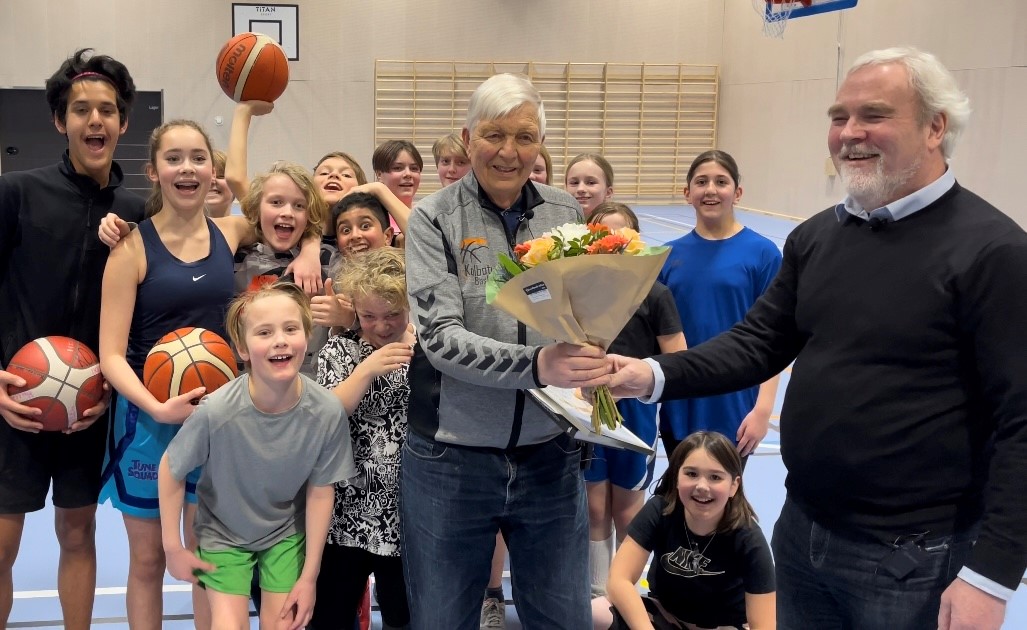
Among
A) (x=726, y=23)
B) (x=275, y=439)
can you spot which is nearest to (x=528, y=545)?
(x=275, y=439)

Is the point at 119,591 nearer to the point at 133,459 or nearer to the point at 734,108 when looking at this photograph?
the point at 133,459

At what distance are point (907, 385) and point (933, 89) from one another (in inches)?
26.7

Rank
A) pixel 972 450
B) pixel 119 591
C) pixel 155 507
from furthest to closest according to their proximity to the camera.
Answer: pixel 119 591, pixel 155 507, pixel 972 450

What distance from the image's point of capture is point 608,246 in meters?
2.07

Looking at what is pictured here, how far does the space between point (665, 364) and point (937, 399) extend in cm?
70

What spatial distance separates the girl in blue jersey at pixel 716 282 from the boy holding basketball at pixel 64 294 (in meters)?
2.26

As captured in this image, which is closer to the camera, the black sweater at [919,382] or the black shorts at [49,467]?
the black sweater at [919,382]

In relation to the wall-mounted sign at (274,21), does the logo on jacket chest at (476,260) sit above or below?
below

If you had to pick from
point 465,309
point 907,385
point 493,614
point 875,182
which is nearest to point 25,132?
point 493,614

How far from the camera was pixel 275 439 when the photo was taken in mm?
2789

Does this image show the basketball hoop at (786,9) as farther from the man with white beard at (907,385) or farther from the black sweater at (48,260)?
the black sweater at (48,260)

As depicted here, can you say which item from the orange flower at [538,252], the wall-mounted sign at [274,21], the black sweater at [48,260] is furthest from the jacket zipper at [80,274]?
the wall-mounted sign at [274,21]

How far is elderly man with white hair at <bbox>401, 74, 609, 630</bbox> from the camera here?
2266mm

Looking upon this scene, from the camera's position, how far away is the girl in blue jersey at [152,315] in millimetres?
2914
